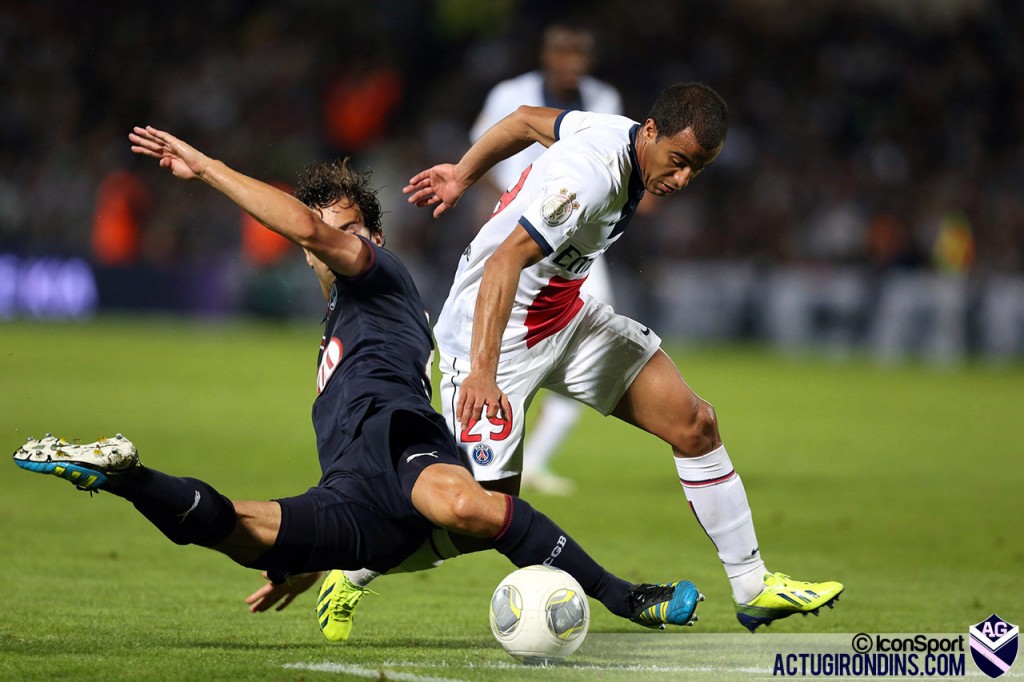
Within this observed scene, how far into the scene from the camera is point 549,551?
487 cm

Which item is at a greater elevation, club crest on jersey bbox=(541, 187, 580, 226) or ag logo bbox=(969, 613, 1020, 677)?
club crest on jersey bbox=(541, 187, 580, 226)

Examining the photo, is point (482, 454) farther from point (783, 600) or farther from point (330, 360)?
point (783, 600)

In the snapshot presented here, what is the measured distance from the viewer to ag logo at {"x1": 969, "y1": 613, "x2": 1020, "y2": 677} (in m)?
4.74

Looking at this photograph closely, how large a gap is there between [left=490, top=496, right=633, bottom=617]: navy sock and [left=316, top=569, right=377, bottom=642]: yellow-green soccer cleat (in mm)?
719

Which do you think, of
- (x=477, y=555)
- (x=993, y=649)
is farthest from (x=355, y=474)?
(x=477, y=555)

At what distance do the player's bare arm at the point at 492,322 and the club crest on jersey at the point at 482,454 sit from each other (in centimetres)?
62

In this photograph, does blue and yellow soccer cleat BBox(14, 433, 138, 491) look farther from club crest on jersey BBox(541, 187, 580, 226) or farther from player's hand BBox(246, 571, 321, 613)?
club crest on jersey BBox(541, 187, 580, 226)

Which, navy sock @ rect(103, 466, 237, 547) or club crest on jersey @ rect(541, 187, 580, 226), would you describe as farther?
club crest on jersey @ rect(541, 187, 580, 226)

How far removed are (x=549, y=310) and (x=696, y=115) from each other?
968 millimetres

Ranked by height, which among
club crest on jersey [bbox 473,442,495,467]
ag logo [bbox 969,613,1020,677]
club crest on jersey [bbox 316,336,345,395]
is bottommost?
ag logo [bbox 969,613,1020,677]

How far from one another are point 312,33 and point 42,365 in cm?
1246

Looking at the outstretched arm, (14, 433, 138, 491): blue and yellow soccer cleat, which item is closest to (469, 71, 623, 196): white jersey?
the outstretched arm

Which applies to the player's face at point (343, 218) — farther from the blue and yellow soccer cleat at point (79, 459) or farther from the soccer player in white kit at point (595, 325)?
the blue and yellow soccer cleat at point (79, 459)

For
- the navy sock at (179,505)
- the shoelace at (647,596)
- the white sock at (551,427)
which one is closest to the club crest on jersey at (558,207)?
the shoelace at (647,596)
